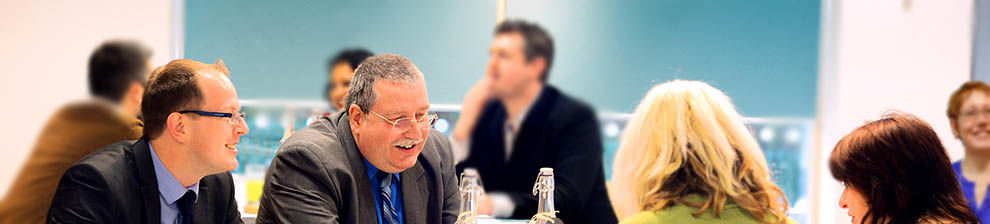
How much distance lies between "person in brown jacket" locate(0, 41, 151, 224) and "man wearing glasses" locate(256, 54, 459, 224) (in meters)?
1.02

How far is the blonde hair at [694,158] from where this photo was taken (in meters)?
1.48

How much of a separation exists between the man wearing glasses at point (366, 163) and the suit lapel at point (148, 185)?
0.25 meters

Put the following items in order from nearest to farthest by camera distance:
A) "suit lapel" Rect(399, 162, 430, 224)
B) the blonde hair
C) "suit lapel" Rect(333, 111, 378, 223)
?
the blonde hair
"suit lapel" Rect(333, 111, 378, 223)
"suit lapel" Rect(399, 162, 430, 224)

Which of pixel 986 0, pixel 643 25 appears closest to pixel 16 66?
pixel 643 25

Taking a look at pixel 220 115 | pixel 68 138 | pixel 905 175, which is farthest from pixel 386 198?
pixel 68 138

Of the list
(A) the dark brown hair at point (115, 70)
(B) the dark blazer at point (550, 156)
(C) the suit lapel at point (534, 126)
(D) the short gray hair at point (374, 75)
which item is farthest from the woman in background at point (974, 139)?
(A) the dark brown hair at point (115, 70)

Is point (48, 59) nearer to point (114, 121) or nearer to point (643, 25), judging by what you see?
point (114, 121)

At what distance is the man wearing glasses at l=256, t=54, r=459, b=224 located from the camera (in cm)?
184

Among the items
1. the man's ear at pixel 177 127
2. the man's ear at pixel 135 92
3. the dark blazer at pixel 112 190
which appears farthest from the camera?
the man's ear at pixel 135 92

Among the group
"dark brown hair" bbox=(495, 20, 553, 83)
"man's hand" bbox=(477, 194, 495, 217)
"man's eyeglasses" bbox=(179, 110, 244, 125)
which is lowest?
"man's hand" bbox=(477, 194, 495, 217)

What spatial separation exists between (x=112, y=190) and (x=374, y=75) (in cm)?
65

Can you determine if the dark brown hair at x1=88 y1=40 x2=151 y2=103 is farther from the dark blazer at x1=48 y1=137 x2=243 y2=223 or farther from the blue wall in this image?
the dark blazer at x1=48 y1=137 x2=243 y2=223

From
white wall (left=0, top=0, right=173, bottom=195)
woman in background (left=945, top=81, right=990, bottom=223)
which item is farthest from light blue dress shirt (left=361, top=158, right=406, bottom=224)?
white wall (left=0, top=0, right=173, bottom=195)

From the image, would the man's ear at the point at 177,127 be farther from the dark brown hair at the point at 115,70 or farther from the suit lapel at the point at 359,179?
the dark brown hair at the point at 115,70
